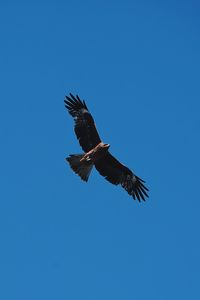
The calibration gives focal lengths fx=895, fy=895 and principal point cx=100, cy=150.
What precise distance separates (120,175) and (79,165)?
1822 mm

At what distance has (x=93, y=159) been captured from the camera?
25391mm

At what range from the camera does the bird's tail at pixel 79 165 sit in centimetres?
2520

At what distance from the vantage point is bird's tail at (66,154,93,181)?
25.2 meters

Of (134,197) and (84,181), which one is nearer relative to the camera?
(84,181)

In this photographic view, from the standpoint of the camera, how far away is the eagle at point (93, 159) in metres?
25.2

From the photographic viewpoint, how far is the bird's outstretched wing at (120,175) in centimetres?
2623

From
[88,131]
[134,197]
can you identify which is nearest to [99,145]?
[88,131]

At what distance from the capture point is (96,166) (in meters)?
26.3

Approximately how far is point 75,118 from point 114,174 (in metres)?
2.12

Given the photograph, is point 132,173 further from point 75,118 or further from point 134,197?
point 75,118

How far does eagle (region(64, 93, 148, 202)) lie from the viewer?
993 inches

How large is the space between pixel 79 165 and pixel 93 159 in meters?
0.45

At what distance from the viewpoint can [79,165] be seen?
25.2 m

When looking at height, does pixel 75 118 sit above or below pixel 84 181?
above
